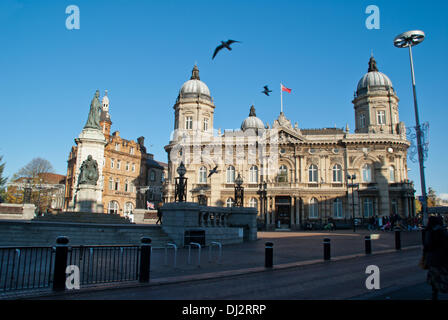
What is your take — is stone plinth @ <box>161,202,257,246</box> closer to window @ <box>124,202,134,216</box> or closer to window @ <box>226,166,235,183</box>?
window @ <box>226,166,235,183</box>

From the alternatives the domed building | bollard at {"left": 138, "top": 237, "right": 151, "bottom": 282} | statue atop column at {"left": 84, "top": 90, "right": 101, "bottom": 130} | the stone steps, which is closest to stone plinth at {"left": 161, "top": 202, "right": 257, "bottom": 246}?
the stone steps

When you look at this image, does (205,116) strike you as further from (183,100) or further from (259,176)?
(259,176)

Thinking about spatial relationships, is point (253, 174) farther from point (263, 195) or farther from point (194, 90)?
point (194, 90)

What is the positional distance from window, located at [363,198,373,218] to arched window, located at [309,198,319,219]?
6262mm

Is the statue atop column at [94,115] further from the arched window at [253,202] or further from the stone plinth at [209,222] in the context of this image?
the arched window at [253,202]

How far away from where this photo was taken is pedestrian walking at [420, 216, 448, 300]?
6203 mm

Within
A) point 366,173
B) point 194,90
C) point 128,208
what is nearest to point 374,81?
point 366,173

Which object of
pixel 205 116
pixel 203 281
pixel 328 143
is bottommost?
pixel 203 281

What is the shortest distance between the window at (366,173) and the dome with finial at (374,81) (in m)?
12.2

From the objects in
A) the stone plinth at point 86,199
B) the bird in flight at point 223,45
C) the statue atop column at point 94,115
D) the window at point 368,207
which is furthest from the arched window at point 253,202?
the bird in flight at point 223,45
